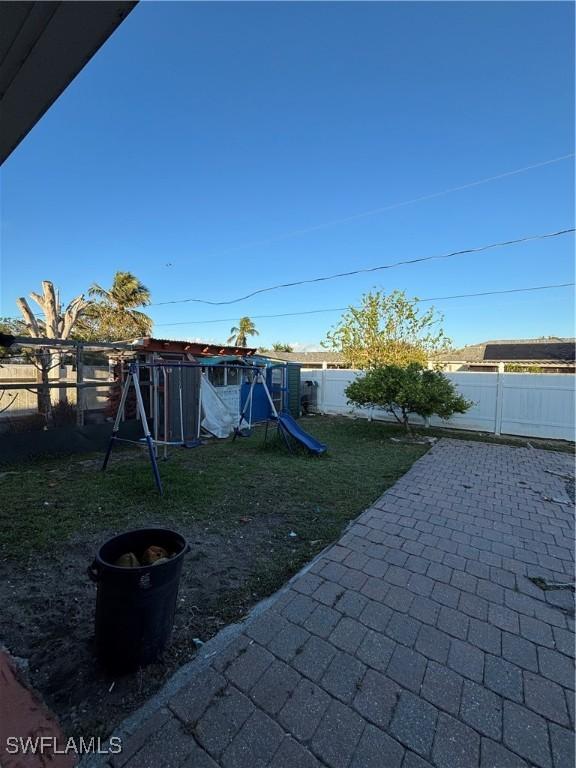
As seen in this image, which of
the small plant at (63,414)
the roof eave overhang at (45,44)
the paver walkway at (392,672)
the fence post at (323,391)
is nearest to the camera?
the roof eave overhang at (45,44)

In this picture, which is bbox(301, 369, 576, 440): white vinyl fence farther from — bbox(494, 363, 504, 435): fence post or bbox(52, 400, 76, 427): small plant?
bbox(52, 400, 76, 427): small plant

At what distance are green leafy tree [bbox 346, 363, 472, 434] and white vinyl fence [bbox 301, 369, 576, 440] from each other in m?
0.80

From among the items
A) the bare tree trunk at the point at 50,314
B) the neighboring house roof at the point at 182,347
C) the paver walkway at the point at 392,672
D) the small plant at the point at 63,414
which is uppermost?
the bare tree trunk at the point at 50,314

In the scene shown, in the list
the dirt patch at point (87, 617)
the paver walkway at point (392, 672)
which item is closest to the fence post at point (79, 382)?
the dirt patch at point (87, 617)

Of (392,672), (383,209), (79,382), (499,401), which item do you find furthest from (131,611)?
(383,209)

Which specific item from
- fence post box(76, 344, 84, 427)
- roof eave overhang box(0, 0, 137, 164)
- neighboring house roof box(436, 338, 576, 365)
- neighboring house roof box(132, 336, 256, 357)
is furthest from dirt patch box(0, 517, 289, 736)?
neighboring house roof box(436, 338, 576, 365)

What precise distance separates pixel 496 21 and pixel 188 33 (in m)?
4.74

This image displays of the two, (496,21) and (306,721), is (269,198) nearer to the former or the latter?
(496,21)

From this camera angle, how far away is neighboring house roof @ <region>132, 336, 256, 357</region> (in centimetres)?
800

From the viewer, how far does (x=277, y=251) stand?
15086 millimetres

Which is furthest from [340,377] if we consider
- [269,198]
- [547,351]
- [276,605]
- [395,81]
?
[547,351]

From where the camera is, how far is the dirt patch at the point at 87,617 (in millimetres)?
1588

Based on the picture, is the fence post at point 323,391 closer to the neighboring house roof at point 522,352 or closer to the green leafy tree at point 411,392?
the green leafy tree at point 411,392

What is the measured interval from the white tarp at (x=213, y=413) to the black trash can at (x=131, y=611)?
22.1ft
